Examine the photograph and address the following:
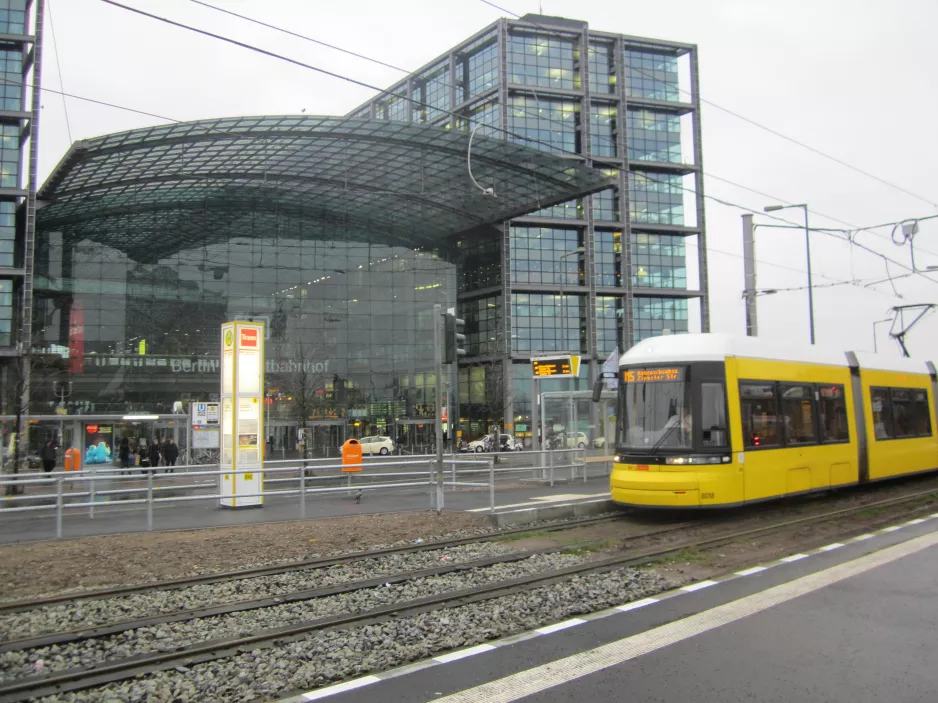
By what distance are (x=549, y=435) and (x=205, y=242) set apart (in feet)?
105

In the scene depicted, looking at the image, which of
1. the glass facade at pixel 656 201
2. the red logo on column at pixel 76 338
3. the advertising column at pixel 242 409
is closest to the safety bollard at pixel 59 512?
the advertising column at pixel 242 409

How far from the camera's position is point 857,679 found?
5.41 meters

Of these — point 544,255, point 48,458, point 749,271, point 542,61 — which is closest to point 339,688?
point 749,271

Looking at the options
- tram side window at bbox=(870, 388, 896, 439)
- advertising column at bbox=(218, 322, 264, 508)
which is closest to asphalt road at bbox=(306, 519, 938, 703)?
tram side window at bbox=(870, 388, 896, 439)

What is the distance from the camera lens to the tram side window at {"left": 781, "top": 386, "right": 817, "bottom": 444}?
1381cm

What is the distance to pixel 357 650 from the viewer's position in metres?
6.26

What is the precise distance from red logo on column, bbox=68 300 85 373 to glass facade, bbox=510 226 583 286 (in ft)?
94.0

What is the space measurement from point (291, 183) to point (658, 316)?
30.5 meters

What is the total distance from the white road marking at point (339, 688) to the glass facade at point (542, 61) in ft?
187

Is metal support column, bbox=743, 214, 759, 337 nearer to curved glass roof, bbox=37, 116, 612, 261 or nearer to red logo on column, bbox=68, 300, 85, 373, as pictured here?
curved glass roof, bbox=37, 116, 612, 261

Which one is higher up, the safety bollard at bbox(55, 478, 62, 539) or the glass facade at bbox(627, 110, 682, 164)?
the glass facade at bbox(627, 110, 682, 164)

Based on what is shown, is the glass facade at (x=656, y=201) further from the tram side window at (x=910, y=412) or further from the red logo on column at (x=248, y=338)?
the red logo on column at (x=248, y=338)

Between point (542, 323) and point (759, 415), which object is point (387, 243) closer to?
point (542, 323)

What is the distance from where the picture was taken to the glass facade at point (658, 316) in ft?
200
